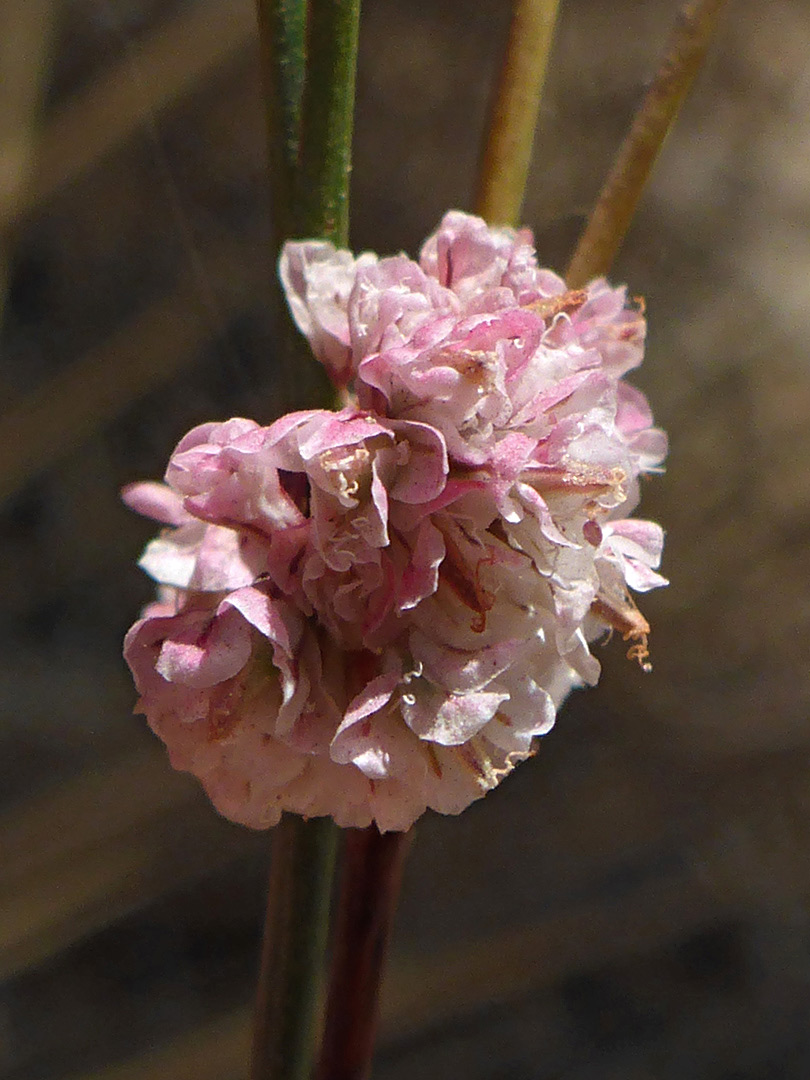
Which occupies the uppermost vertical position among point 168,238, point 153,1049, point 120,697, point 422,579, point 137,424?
point 422,579

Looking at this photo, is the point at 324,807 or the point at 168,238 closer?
the point at 324,807

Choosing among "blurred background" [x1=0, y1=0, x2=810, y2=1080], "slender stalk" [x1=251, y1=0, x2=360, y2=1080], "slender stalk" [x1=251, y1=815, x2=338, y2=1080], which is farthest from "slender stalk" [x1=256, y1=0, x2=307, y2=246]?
"blurred background" [x1=0, y1=0, x2=810, y2=1080]

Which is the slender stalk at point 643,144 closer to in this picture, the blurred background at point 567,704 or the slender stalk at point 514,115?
the slender stalk at point 514,115

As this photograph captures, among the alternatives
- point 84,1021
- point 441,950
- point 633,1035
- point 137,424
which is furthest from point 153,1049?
point 137,424

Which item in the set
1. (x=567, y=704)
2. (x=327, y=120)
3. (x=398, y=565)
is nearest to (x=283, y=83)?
(x=327, y=120)

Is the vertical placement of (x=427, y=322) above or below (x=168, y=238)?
above

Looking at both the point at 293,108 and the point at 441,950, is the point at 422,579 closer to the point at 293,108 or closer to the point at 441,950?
the point at 293,108

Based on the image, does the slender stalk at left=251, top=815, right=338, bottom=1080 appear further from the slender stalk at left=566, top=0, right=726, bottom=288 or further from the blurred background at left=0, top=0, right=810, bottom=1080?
the blurred background at left=0, top=0, right=810, bottom=1080
